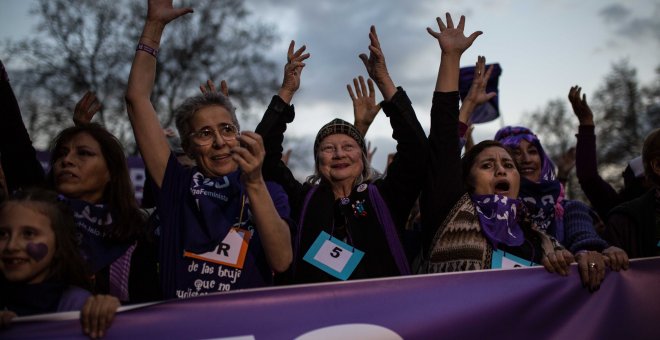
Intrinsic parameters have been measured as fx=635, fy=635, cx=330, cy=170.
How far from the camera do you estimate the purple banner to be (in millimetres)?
2328

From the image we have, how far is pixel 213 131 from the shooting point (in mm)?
3131

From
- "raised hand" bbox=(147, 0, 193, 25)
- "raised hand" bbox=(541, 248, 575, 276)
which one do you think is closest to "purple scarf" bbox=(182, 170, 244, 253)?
"raised hand" bbox=(147, 0, 193, 25)

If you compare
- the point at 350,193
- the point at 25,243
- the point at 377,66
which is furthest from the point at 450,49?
the point at 25,243

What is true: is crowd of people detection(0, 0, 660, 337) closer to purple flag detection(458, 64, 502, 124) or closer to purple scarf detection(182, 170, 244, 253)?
purple scarf detection(182, 170, 244, 253)

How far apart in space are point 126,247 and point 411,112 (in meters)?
1.57

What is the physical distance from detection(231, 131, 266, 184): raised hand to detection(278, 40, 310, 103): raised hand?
1.28 meters

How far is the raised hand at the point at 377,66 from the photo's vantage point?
11.6 ft

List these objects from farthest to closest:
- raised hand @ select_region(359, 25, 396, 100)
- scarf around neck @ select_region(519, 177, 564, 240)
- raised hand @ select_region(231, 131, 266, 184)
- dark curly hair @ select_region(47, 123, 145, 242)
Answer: scarf around neck @ select_region(519, 177, 564, 240), raised hand @ select_region(359, 25, 396, 100), dark curly hair @ select_region(47, 123, 145, 242), raised hand @ select_region(231, 131, 266, 184)

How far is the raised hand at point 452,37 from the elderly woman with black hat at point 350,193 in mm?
342

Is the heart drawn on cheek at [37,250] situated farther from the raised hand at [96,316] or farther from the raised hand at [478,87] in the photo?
the raised hand at [478,87]

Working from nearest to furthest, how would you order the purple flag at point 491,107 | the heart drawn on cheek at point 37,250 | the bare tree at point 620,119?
the heart drawn on cheek at point 37,250 < the purple flag at point 491,107 < the bare tree at point 620,119

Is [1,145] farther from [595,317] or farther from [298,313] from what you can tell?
[595,317]

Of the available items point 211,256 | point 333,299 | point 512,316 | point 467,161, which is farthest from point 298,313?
point 467,161

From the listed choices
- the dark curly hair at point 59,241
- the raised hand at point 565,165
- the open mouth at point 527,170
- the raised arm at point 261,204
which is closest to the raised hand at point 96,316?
the dark curly hair at point 59,241
